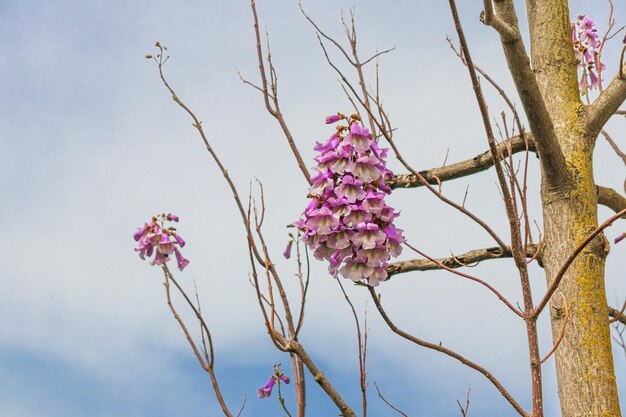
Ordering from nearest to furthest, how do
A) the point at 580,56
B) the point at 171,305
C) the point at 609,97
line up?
the point at 171,305 → the point at 609,97 → the point at 580,56

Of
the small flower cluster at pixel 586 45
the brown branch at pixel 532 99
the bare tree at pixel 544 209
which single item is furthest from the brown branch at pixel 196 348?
the small flower cluster at pixel 586 45

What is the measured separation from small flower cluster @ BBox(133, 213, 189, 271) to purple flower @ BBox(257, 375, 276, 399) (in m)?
0.85

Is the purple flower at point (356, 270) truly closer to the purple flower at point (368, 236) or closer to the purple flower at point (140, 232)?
the purple flower at point (368, 236)

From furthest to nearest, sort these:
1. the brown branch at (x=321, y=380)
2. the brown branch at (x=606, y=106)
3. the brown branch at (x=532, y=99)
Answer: the brown branch at (x=606, y=106) < the brown branch at (x=532, y=99) < the brown branch at (x=321, y=380)

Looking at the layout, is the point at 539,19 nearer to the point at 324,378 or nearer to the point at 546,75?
the point at 546,75

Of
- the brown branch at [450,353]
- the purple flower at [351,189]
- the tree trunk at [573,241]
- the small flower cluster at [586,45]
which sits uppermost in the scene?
the small flower cluster at [586,45]

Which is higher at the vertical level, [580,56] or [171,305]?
[580,56]

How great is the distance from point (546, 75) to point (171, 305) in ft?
7.61

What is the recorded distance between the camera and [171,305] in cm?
300

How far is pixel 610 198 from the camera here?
146 inches

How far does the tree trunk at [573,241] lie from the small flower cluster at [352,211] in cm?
121

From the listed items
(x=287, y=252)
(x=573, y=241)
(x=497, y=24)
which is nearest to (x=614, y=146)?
(x=573, y=241)

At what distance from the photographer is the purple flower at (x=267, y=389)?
3.59 metres

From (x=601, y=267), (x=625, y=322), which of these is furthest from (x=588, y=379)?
(x=625, y=322)
